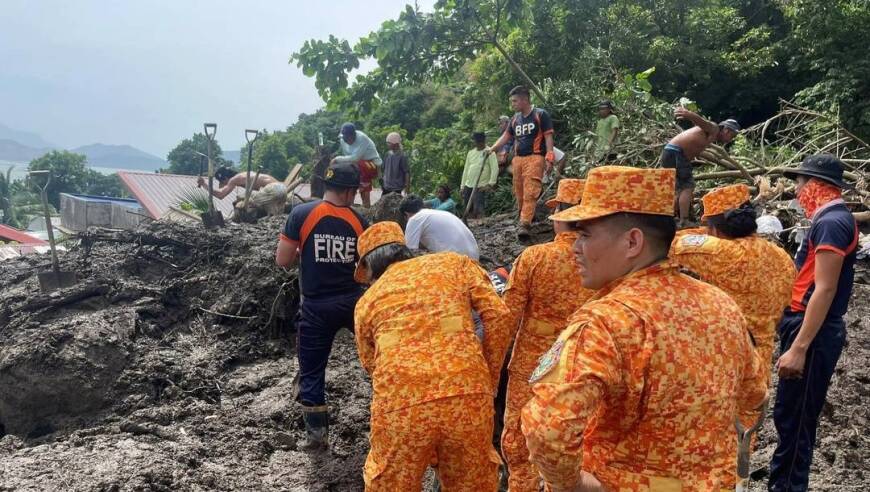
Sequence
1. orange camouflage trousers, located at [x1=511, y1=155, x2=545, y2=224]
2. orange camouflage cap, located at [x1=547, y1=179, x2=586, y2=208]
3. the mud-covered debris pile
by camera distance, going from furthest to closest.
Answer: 1. orange camouflage trousers, located at [x1=511, y1=155, x2=545, y2=224]
2. the mud-covered debris pile
3. orange camouflage cap, located at [x1=547, y1=179, x2=586, y2=208]

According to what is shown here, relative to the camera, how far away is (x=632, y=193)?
1.53 m

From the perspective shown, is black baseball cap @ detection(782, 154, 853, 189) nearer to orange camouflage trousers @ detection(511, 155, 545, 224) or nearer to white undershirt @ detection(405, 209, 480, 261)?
white undershirt @ detection(405, 209, 480, 261)

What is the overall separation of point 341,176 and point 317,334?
0.99 metres

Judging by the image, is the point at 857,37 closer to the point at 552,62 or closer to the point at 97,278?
the point at 552,62

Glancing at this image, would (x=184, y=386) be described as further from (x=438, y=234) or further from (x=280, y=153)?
(x=280, y=153)

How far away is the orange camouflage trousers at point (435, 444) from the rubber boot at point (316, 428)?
1.56 meters

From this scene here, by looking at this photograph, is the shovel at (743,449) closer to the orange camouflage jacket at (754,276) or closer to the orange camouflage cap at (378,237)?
the orange camouflage jacket at (754,276)

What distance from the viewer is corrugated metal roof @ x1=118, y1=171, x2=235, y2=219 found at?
87.6ft

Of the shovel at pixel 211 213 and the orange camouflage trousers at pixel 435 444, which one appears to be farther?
the shovel at pixel 211 213

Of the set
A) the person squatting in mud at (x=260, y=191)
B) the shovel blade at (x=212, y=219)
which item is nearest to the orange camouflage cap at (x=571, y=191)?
the shovel blade at (x=212, y=219)

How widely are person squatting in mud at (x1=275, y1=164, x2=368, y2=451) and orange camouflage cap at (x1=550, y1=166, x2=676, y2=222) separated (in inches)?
99.1

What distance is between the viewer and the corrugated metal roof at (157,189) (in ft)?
87.6

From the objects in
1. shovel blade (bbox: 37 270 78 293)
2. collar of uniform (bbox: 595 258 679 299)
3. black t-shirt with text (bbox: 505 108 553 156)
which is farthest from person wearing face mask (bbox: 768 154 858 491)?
shovel blade (bbox: 37 270 78 293)

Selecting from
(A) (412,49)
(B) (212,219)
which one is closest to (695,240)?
(B) (212,219)
